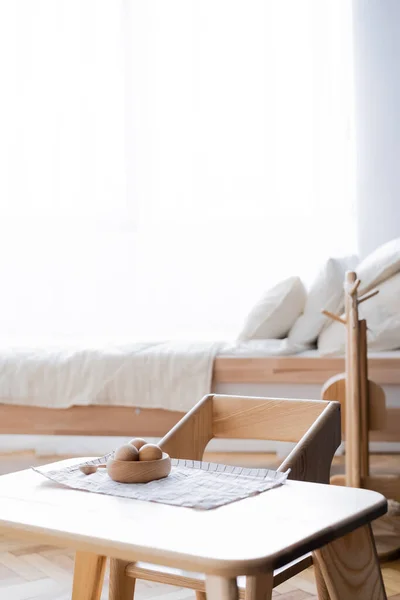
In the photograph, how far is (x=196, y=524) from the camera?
953 mm

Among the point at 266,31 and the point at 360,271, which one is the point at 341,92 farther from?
the point at 360,271

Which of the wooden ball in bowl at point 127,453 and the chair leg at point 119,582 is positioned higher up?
the wooden ball in bowl at point 127,453

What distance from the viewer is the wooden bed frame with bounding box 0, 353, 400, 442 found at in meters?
2.82

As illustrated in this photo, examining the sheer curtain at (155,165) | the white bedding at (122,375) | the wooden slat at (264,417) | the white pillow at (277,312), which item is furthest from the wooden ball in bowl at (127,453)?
the sheer curtain at (155,165)

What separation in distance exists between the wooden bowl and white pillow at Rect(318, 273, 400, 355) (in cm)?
177

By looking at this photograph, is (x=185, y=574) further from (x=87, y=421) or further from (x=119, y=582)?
(x=87, y=421)

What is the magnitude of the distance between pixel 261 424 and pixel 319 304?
4.83 feet

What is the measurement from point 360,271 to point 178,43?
8.19 feet

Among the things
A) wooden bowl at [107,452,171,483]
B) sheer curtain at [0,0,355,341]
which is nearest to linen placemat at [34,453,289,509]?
wooden bowl at [107,452,171,483]

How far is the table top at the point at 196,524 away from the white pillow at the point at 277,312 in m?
1.98

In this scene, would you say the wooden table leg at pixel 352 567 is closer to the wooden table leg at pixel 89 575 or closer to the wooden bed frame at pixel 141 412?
the wooden table leg at pixel 89 575

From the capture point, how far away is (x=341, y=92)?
470 cm

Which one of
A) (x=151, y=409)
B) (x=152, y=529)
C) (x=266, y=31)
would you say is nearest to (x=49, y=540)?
(x=152, y=529)

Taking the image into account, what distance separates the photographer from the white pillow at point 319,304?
2955 mm
